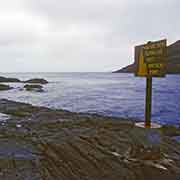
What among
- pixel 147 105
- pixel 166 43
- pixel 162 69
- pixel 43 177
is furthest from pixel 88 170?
pixel 166 43

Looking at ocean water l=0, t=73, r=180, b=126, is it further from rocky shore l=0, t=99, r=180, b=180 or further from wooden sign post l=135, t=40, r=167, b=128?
wooden sign post l=135, t=40, r=167, b=128

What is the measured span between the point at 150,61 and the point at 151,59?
0.28 ft

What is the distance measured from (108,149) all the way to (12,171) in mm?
3794

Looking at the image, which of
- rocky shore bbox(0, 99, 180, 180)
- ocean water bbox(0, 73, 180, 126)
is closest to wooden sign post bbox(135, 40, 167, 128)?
rocky shore bbox(0, 99, 180, 180)

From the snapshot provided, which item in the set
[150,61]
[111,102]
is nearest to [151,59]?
[150,61]

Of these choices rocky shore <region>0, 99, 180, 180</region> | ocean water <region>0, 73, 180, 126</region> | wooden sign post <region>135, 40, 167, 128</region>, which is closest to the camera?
wooden sign post <region>135, 40, 167, 128</region>

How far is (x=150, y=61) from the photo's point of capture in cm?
Result: 835

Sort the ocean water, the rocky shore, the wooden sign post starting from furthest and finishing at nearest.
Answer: the ocean water < the rocky shore < the wooden sign post

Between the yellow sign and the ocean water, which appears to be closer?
the yellow sign

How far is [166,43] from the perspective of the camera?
7.93 m

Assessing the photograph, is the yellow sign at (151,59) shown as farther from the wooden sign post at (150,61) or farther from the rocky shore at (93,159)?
the rocky shore at (93,159)

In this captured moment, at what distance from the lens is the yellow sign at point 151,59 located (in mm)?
7988

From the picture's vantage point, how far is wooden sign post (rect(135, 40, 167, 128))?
799 cm

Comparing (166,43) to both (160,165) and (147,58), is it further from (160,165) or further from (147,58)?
(160,165)
